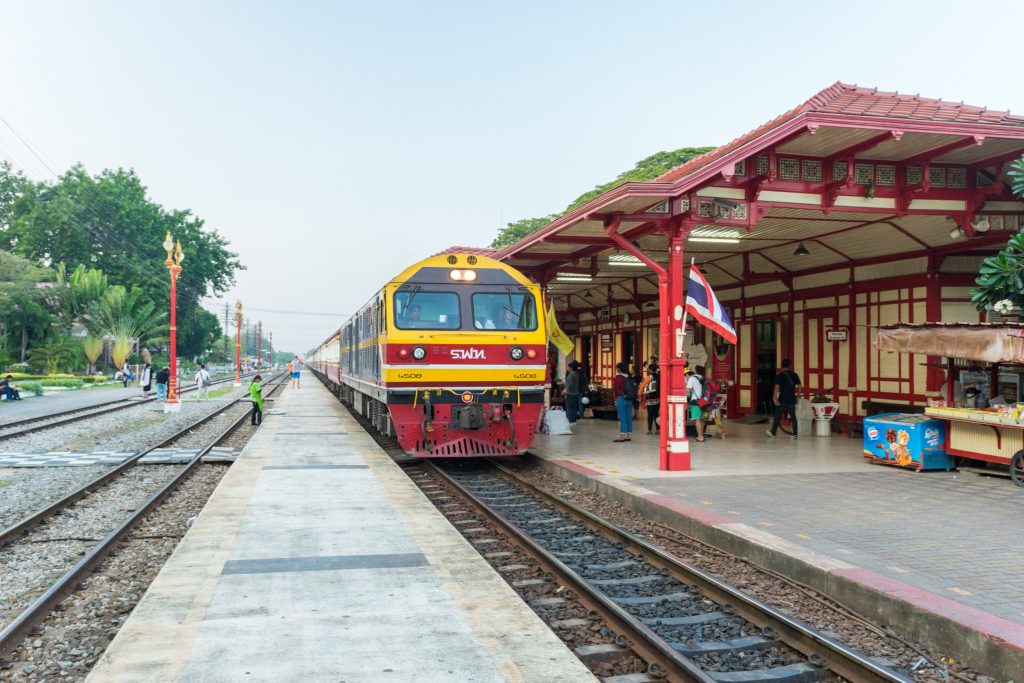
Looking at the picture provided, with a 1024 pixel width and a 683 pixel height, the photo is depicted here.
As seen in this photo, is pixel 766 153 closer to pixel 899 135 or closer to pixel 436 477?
pixel 899 135

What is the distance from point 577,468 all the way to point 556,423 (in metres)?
4.58

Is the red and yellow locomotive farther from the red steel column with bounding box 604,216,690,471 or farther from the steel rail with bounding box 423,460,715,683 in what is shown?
the steel rail with bounding box 423,460,715,683

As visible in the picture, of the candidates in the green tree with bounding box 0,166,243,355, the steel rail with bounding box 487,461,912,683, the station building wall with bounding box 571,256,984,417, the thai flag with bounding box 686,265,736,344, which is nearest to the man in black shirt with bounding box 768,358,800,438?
the station building wall with bounding box 571,256,984,417

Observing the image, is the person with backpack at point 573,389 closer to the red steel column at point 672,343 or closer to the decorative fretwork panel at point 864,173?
the red steel column at point 672,343

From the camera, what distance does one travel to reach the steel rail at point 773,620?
4.24 meters

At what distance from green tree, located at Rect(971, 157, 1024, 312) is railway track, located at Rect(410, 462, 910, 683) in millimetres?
A: 6349

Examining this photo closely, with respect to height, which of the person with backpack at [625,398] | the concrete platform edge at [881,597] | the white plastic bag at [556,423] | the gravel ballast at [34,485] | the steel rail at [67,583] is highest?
the person with backpack at [625,398]

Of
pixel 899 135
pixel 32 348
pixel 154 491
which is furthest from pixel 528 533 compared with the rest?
pixel 32 348

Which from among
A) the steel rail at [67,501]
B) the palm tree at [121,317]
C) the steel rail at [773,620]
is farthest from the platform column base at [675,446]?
the palm tree at [121,317]

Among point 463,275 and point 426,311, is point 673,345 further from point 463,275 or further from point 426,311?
point 426,311

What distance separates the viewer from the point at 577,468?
35.8ft

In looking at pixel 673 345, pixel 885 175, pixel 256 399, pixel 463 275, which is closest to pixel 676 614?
pixel 673 345

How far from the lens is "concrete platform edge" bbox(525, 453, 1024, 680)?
14.0 feet

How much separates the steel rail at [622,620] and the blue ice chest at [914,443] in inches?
230
